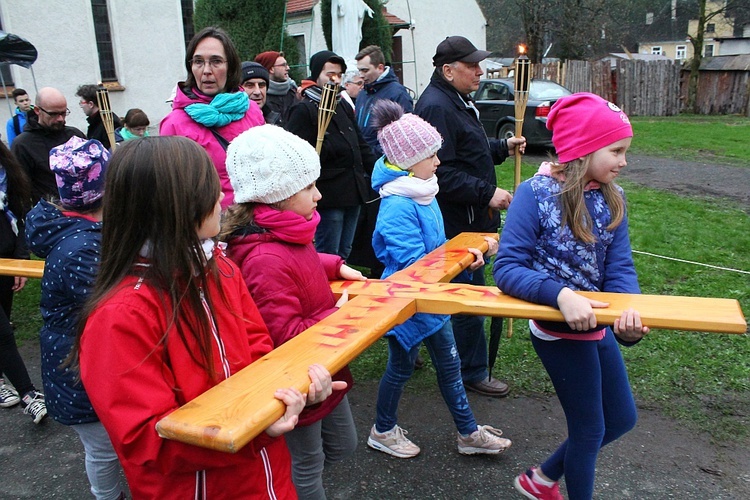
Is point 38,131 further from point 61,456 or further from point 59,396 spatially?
point 59,396

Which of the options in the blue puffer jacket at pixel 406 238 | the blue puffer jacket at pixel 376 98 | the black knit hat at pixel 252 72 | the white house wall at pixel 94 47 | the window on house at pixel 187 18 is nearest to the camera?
the blue puffer jacket at pixel 406 238

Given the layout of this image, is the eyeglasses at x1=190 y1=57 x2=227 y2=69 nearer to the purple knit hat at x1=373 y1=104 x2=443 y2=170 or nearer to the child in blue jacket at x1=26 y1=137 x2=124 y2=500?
the purple knit hat at x1=373 y1=104 x2=443 y2=170

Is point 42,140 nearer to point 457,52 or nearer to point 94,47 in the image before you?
point 457,52

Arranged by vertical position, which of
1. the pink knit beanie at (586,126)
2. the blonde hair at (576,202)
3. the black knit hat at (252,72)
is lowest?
the blonde hair at (576,202)

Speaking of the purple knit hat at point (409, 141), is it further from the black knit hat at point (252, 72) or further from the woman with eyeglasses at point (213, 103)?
the black knit hat at point (252, 72)

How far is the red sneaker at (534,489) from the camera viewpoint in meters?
2.77

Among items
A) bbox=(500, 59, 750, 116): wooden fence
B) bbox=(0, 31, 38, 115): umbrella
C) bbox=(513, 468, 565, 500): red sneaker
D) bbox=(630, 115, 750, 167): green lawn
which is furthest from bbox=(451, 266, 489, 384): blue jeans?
bbox=(500, 59, 750, 116): wooden fence

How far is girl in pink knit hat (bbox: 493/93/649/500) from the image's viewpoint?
229cm

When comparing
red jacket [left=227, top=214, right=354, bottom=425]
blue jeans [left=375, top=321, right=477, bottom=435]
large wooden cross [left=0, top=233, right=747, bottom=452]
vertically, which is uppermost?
red jacket [left=227, top=214, right=354, bottom=425]

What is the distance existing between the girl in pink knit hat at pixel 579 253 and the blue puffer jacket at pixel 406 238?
0.66 metres

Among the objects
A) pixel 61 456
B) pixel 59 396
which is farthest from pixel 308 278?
pixel 61 456

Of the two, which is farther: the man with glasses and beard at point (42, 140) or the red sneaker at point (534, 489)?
the man with glasses and beard at point (42, 140)

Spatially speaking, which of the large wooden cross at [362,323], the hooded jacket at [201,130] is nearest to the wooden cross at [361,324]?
the large wooden cross at [362,323]

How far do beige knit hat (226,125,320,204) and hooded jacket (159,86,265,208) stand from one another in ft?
4.04
